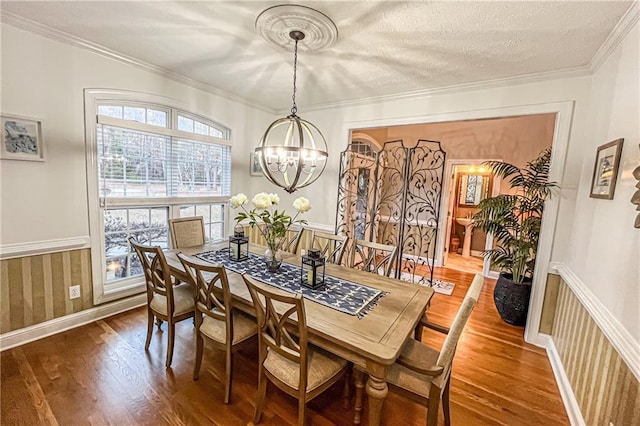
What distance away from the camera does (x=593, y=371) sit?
5.57 ft

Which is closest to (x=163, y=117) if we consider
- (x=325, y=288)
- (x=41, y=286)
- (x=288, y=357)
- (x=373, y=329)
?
(x=41, y=286)

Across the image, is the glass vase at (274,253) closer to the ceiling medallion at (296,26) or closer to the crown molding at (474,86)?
the ceiling medallion at (296,26)

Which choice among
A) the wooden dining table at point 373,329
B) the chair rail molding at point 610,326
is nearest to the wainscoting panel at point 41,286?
the wooden dining table at point 373,329

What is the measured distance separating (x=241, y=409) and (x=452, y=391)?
1.56 meters

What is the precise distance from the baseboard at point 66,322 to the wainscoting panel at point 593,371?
402cm

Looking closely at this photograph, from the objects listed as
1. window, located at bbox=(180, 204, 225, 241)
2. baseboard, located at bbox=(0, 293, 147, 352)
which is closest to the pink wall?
window, located at bbox=(180, 204, 225, 241)

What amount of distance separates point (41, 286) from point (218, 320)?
6.16 feet

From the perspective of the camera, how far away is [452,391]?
6.81ft

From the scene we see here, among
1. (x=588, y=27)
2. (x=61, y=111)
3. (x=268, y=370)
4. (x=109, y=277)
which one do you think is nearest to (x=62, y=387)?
(x=109, y=277)

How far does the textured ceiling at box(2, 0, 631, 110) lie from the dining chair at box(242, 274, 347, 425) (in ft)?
6.23

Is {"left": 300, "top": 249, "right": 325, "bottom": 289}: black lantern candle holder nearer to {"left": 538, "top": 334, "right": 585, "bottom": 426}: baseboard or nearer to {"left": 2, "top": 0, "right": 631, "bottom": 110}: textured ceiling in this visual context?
{"left": 2, "top": 0, "right": 631, "bottom": 110}: textured ceiling

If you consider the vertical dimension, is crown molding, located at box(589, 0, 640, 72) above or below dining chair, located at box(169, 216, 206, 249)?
above

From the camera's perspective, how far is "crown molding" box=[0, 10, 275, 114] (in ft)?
7.02

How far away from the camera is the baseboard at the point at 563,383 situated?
5.95ft
